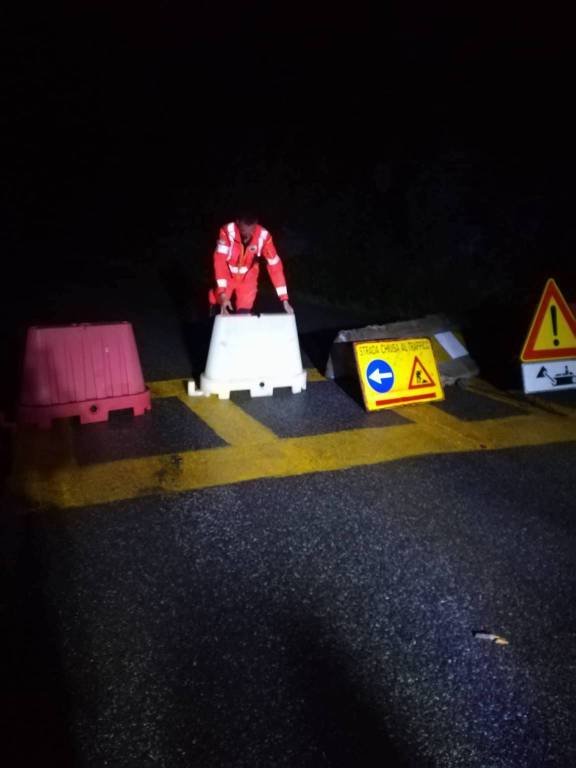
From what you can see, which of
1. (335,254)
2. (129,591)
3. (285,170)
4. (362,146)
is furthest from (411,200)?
(129,591)

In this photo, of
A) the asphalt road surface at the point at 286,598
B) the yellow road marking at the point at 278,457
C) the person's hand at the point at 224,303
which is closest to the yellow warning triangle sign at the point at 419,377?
the yellow road marking at the point at 278,457

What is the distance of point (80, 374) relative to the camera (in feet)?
16.8

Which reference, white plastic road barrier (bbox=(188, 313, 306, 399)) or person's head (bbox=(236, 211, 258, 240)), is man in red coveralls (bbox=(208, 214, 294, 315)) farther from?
white plastic road barrier (bbox=(188, 313, 306, 399))

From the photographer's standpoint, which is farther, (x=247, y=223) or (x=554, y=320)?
(x=247, y=223)

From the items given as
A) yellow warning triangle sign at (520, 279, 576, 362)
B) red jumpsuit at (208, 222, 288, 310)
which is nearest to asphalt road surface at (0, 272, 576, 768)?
yellow warning triangle sign at (520, 279, 576, 362)

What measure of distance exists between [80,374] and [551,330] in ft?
15.6

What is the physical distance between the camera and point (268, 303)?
12789 mm

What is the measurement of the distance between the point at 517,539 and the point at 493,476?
0.90m

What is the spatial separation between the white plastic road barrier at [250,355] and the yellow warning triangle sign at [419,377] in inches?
48.6

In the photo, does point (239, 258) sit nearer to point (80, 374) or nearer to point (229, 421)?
point (229, 421)

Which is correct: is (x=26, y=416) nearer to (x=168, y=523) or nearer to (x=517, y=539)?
(x=168, y=523)

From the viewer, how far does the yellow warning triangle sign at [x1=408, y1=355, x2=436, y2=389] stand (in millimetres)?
5945

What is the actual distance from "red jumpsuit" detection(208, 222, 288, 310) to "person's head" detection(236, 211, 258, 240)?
0.18 ft

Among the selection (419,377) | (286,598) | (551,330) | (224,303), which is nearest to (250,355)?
(224,303)
